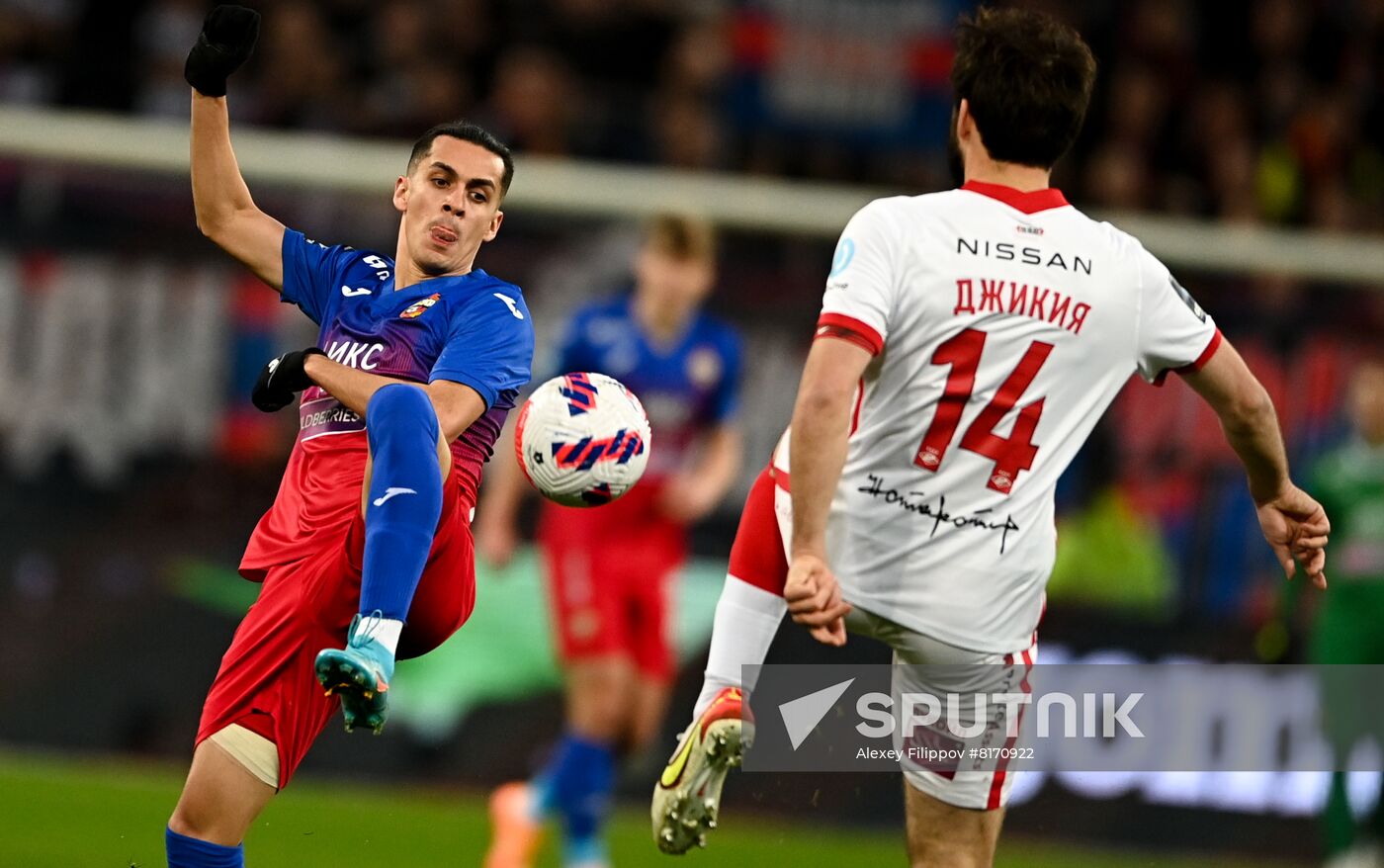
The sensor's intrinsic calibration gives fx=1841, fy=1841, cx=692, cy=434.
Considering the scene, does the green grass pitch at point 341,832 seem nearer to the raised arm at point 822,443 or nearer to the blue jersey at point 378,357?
the blue jersey at point 378,357

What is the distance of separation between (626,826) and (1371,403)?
388 centimetres

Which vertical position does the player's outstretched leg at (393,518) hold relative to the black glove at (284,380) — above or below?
below

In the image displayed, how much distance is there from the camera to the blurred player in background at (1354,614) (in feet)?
25.5

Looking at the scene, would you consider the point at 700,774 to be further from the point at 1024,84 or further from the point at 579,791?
the point at 579,791

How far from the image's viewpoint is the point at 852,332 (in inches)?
147

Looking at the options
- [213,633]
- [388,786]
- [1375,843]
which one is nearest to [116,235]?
[213,633]

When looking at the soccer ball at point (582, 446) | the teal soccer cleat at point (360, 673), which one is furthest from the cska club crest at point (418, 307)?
the teal soccer cleat at point (360, 673)

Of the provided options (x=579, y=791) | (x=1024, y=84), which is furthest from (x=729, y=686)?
(x=579, y=791)

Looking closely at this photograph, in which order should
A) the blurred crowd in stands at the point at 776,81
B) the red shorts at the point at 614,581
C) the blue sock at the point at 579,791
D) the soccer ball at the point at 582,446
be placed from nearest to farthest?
the soccer ball at the point at 582,446 < the blue sock at the point at 579,791 < the red shorts at the point at 614,581 < the blurred crowd in stands at the point at 776,81

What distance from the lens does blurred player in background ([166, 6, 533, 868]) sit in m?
3.85

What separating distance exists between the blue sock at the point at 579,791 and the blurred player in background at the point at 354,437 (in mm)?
2870

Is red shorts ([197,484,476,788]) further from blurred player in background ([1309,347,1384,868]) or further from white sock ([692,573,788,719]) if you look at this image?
blurred player in background ([1309,347,1384,868])

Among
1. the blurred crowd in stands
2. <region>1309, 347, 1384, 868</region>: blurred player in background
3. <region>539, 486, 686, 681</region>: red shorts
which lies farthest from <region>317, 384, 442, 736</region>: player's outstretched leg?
the blurred crowd in stands

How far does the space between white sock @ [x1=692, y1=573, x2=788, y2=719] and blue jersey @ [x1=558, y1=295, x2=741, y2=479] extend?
3.50 metres
